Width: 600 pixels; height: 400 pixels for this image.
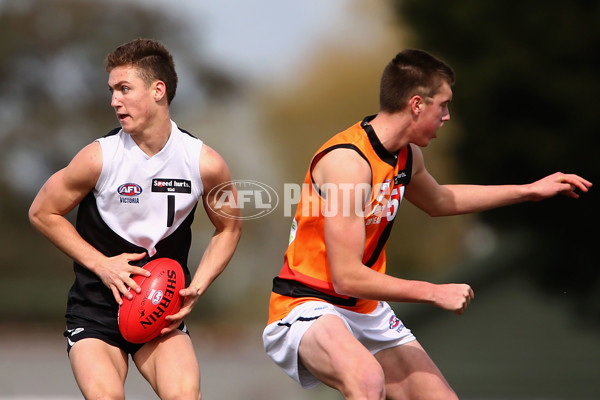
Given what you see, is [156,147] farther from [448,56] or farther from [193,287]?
[448,56]

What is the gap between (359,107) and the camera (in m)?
10.1

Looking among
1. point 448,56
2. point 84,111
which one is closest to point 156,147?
point 448,56

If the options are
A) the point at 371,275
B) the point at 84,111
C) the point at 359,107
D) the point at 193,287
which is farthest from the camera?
the point at 84,111

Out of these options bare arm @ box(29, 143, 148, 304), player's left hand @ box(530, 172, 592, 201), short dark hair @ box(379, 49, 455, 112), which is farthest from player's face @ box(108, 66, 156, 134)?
player's left hand @ box(530, 172, 592, 201)

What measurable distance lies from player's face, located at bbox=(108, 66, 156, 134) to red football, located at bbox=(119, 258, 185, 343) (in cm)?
72

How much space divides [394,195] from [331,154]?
47 cm

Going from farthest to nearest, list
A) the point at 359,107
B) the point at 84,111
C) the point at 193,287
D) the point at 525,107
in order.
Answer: the point at 84,111
the point at 359,107
the point at 525,107
the point at 193,287

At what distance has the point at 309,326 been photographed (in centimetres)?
409

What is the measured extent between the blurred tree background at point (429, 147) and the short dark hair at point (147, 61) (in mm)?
4117

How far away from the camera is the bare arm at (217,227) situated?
4.33m

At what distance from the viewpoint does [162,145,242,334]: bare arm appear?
4332 millimetres

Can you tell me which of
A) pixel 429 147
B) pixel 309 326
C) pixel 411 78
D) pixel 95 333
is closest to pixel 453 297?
pixel 309 326

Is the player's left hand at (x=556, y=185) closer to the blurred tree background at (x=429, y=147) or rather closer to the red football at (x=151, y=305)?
the red football at (x=151, y=305)

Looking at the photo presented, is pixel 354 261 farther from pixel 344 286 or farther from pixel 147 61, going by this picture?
pixel 147 61
